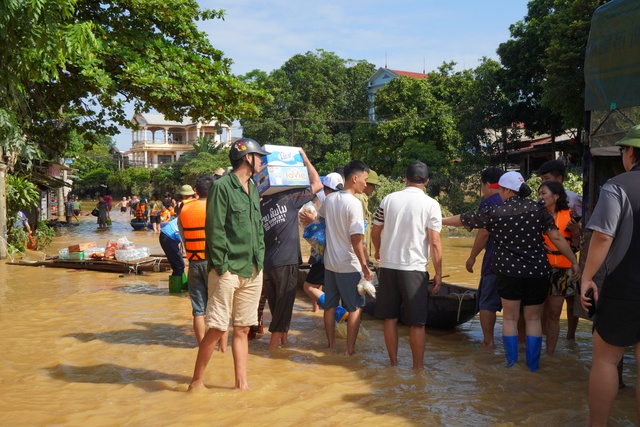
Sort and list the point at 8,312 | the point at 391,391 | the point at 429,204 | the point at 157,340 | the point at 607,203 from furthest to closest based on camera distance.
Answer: the point at 8,312
the point at 157,340
the point at 429,204
the point at 391,391
the point at 607,203

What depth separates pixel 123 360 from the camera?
238 inches

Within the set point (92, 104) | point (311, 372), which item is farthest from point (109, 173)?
point (311, 372)

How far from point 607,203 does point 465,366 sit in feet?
8.95

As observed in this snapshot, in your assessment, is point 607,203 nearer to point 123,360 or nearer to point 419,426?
point 419,426

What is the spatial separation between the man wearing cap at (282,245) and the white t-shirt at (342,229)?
331 millimetres

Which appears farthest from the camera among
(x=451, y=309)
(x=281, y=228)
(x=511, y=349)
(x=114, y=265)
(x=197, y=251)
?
(x=114, y=265)

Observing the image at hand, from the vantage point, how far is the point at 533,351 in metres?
5.63

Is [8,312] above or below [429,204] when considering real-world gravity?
below

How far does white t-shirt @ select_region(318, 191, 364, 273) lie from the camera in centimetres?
601

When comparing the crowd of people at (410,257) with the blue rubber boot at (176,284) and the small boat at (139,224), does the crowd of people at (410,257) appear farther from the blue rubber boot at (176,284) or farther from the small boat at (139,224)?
the small boat at (139,224)

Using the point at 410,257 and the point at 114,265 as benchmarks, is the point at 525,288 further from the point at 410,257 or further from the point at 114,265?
the point at 114,265

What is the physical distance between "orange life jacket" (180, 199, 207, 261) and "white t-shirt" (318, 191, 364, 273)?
1337mm

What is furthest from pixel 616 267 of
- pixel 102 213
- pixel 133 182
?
pixel 133 182

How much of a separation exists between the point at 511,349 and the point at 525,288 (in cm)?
65
